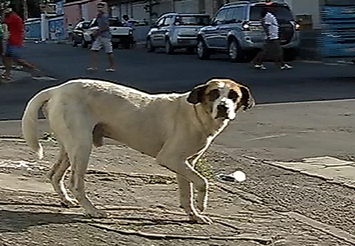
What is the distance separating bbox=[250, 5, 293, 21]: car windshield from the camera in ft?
90.3

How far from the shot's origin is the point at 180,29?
34781 millimetres

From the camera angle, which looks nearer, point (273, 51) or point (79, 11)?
point (273, 51)

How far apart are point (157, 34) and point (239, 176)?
29187mm

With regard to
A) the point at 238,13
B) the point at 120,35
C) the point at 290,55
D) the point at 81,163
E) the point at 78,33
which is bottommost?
the point at 78,33

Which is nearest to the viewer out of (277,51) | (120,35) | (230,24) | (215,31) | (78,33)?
(277,51)

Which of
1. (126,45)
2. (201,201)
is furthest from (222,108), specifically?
(126,45)

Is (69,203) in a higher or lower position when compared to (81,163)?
lower

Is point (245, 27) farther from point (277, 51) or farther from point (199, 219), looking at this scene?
point (199, 219)

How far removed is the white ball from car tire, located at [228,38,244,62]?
63.7ft

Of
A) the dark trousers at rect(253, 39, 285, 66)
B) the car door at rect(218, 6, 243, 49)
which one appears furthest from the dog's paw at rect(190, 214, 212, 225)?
the car door at rect(218, 6, 243, 49)

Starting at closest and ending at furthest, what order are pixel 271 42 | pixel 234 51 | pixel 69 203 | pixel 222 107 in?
pixel 222 107, pixel 69 203, pixel 271 42, pixel 234 51

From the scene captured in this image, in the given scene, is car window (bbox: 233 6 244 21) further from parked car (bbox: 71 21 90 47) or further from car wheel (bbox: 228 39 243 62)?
parked car (bbox: 71 21 90 47)

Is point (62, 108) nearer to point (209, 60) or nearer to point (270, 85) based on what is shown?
point (270, 85)

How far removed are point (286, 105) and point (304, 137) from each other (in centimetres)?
378
